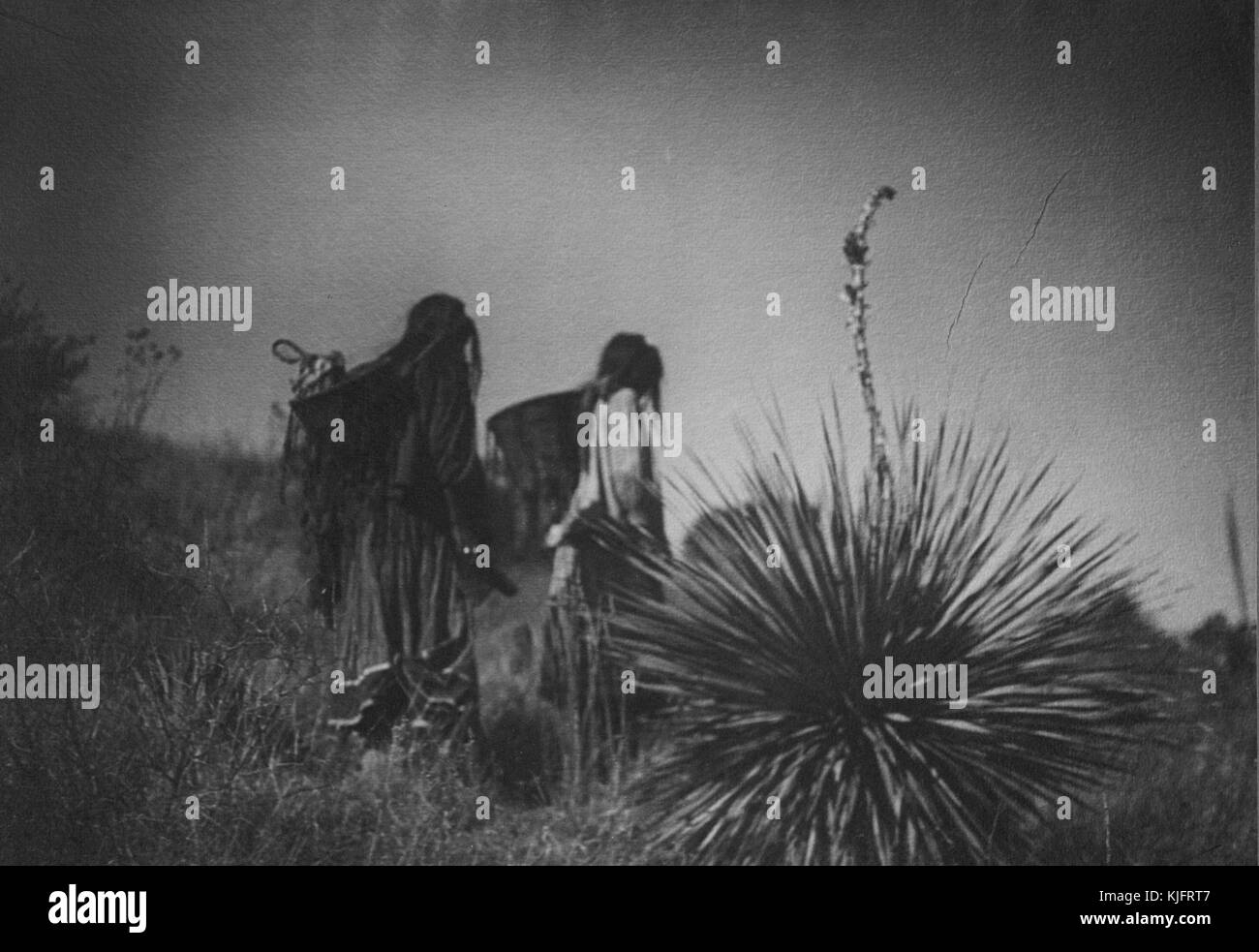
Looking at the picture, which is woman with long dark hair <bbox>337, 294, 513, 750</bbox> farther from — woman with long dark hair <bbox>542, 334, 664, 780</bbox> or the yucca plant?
the yucca plant

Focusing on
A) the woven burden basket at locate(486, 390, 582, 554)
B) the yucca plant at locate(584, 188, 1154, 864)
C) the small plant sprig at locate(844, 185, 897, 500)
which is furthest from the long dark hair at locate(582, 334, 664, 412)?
the small plant sprig at locate(844, 185, 897, 500)

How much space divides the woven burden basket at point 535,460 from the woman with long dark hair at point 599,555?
0.05 metres

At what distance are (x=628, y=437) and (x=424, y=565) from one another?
857 mm

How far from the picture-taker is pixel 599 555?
5.06 metres

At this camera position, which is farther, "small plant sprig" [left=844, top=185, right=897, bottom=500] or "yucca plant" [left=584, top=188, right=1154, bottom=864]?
"small plant sprig" [left=844, top=185, right=897, bottom=500]

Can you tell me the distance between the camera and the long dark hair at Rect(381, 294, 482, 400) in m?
5.08

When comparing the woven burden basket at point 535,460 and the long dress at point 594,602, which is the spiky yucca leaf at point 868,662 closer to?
the long dress at point 594,602

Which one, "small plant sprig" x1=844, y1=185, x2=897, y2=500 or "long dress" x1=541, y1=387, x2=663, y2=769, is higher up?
"small plant sprig" x1=844, y1=185, x2=897, y2=500

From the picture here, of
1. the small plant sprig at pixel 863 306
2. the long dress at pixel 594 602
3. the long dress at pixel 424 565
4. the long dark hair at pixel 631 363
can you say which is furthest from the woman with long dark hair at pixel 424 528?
the small plant sprig at pixel 863 306

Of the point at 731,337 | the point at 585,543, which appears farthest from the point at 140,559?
the point at 731,337

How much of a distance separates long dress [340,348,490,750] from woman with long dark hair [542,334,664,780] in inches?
11.5

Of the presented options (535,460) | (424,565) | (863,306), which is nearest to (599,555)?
(535,460)

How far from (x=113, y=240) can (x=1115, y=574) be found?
379cm

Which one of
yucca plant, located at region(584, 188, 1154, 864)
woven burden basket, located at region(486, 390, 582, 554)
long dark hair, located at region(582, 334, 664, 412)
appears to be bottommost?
yucca plant, located at region(584, 188, 1154, 864)
